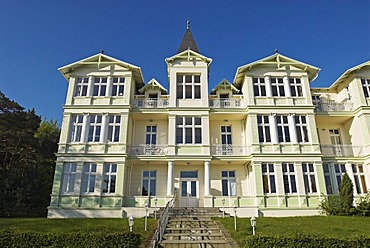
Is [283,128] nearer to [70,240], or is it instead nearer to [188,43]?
[188,43]

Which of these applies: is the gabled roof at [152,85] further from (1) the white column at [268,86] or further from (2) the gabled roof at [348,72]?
(2) the gabled roof at [348,72]

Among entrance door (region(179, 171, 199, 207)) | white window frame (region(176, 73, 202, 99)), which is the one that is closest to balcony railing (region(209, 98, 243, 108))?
white window frame (region(176, 73, 202, 99))

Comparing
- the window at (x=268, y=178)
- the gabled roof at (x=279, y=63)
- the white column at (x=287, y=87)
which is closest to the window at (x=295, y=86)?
the white column at (x=287, y=87)

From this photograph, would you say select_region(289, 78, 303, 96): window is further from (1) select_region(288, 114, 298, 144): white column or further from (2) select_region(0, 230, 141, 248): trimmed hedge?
(2) select_region(0, 230, 141, 248): trimmed hedge

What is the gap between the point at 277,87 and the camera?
876 inches

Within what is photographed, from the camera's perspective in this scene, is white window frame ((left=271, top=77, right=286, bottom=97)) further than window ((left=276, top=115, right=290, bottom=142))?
Yes

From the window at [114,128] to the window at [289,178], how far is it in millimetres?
12020

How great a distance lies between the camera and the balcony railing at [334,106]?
22.5 metres

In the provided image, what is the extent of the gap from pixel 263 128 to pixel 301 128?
2.79 metres

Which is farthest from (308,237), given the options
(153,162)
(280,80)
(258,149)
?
(280,80)

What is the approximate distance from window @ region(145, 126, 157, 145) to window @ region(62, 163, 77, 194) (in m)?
5.60

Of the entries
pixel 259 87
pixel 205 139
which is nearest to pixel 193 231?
pixel 205 139

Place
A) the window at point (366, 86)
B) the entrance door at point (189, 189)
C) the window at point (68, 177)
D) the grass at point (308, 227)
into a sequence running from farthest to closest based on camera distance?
the window at point (366, 86) → the entrance door at point (189, 189) → the window at point (68, 177) → the grass at point (308, 227)

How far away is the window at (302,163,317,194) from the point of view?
767 inches
